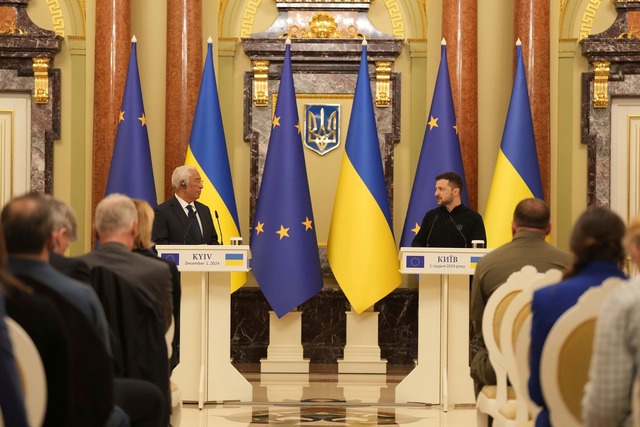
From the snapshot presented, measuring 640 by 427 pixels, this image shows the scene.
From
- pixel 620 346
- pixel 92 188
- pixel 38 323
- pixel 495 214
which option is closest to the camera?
pixel 620 346

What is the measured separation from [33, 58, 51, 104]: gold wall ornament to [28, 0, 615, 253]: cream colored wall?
0.50 feet

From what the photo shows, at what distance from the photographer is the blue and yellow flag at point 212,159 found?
9523mm

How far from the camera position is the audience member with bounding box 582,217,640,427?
118 inches

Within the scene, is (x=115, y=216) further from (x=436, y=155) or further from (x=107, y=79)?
(x=107, y=79)

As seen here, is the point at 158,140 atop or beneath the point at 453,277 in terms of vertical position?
atop

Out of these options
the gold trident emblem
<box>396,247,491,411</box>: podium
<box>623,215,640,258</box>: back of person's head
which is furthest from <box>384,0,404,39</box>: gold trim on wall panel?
<box>623,215,640,258</box>: back of person's head

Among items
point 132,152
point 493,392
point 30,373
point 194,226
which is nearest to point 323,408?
point 194,226

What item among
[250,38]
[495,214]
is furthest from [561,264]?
[250,38]

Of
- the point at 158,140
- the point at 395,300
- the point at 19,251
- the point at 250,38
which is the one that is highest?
the point at 250,38

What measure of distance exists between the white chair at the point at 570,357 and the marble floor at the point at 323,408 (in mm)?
3441

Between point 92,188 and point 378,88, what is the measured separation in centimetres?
277

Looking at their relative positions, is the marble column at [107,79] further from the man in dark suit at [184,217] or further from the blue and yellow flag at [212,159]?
the man in dark suit at [184,217]

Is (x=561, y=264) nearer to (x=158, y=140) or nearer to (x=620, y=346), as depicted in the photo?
(x=620, y=346)

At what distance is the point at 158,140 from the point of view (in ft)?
35.3
